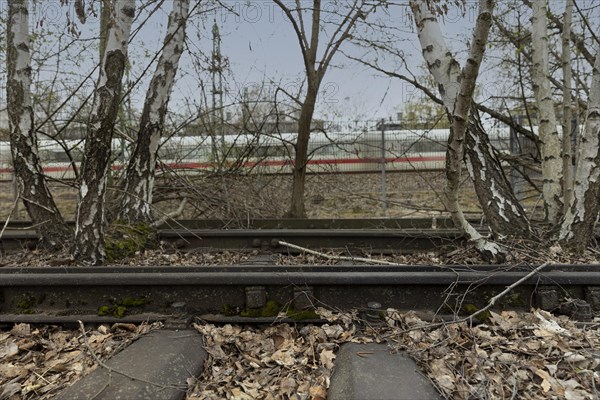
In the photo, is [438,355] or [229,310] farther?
[229,310]

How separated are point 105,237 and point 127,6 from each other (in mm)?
2721

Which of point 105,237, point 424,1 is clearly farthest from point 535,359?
point 105,237

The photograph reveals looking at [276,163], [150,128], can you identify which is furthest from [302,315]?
[276,163]

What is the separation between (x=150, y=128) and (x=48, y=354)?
13.4 ft

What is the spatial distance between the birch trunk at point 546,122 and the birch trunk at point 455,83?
7.14 ft

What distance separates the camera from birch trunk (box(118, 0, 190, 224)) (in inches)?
233

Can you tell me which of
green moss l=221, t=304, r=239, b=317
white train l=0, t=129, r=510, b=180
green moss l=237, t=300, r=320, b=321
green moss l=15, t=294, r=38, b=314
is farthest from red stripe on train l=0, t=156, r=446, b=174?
green moss l=237, t=300, r=320, b=321

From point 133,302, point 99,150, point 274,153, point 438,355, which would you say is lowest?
point 438,355

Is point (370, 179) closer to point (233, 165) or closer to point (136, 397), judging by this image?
point (233, 165)

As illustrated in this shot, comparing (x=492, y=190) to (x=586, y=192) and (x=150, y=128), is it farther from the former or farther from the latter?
(x=150, y=128)

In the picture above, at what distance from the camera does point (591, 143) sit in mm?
4230

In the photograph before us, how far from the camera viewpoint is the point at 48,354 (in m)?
2.63

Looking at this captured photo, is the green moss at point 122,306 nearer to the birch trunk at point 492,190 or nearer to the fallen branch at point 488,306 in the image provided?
the fallen branch at point 488,306

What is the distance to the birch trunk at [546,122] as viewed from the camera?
219 inches
